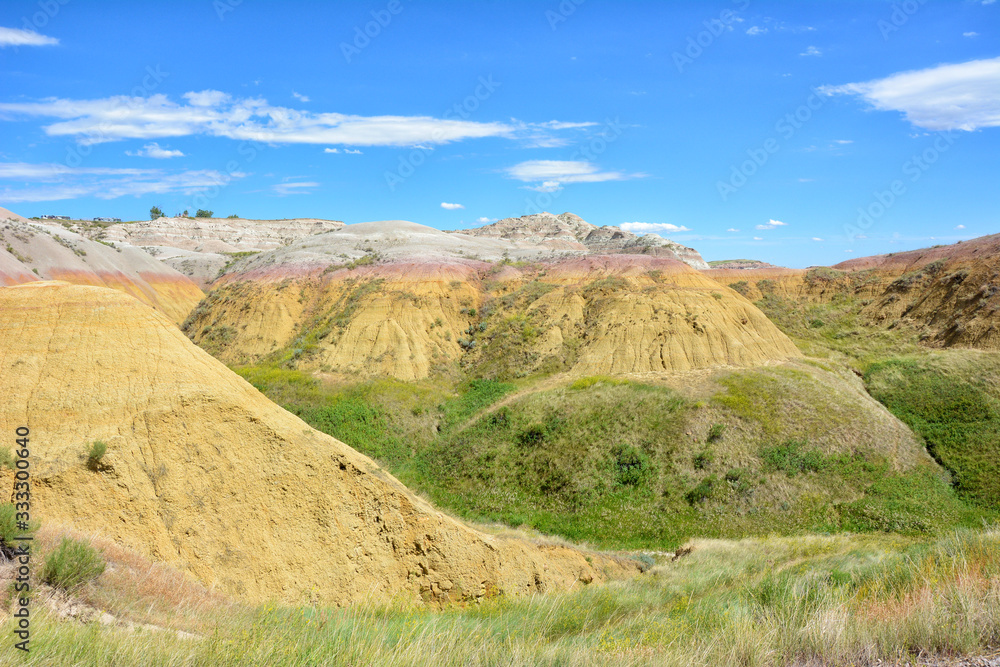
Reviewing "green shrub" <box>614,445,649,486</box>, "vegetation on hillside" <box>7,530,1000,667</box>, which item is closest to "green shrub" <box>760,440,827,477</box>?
"green shrub" <box>614,445,649,486</box>

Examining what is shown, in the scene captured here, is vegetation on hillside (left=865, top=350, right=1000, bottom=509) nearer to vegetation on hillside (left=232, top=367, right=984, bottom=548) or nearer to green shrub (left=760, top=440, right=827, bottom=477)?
vegetation on hillside (left=232, top=367, right=984, bottom=548)

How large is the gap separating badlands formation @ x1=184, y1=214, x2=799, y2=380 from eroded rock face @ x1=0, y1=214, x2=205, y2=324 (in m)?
10.1

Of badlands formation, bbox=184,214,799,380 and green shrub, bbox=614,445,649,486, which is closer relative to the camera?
green shrub, bbox=614,445,649,486

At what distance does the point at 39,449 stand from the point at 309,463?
5287 mm

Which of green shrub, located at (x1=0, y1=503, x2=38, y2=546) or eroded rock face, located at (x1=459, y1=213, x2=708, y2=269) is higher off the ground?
eroded rock face, located at (x1=459, y1=213, x2=708, y2=269)

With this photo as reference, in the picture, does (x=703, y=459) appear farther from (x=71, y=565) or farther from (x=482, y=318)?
(x=71, y=565)

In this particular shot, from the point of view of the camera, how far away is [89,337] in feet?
45.7

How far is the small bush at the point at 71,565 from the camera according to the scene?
7.19 m

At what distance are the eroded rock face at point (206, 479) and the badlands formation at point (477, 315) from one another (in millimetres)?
19571

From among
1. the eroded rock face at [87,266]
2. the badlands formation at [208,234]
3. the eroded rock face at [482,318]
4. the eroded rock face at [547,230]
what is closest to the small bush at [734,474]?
the eroded rock face at [482,318]

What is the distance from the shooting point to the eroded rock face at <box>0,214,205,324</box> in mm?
42250

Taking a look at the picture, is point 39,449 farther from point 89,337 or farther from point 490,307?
point 490,307

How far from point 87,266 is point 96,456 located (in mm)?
48414

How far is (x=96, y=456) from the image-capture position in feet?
37.6
